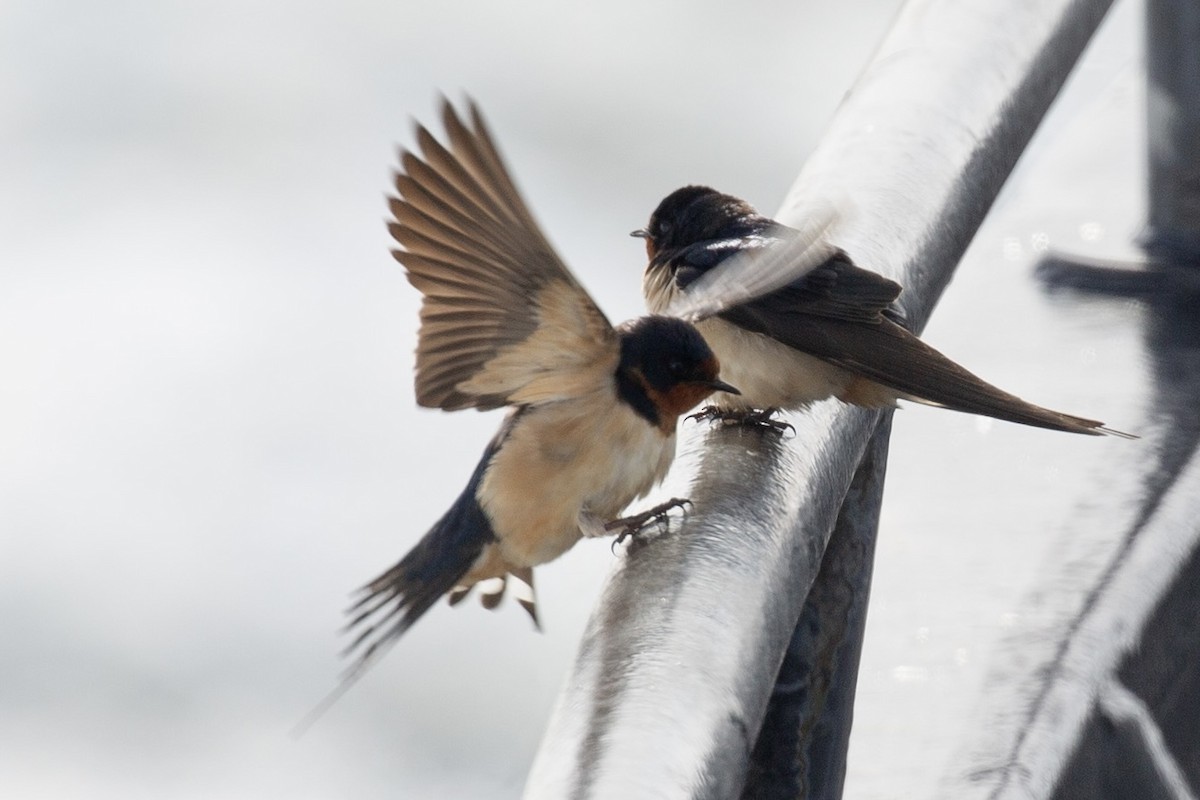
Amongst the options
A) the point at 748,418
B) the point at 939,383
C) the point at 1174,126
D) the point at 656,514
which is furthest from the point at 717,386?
the point at 656,514

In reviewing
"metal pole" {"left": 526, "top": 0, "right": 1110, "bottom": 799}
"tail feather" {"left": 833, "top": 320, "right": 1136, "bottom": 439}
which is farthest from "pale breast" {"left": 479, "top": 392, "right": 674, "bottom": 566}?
"metal pole" {"left": 526, "top": 0, "right": 1110, "bottom": 799}

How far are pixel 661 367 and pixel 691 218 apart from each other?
82 cm

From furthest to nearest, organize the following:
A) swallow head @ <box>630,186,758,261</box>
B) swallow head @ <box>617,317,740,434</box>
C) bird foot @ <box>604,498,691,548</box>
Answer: swallow head @ <box>630,186,758,261</box>, swallow head @ <box>617,317,740,434</box>, bird foot @ <box>604,498,691,548</box>

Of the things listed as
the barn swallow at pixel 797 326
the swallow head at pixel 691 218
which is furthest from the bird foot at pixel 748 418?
the swallow head at pixel 691 218

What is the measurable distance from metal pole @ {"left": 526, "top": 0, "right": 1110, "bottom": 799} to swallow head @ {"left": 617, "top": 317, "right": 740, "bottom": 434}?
0.34m

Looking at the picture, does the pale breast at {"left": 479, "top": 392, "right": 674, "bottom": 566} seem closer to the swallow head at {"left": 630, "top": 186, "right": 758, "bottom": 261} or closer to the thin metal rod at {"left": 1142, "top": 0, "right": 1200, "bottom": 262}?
the thin metal rod at {"left": 1142, "top": 0, "right": 1200, "bottom": 262}

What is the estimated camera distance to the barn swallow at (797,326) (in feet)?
5.12

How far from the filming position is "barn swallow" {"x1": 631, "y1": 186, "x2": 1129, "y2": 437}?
5.12 ft

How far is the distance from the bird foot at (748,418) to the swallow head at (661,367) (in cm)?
3

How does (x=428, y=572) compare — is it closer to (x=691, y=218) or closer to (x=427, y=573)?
(x=427, y=573)

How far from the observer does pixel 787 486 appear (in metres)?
1.03

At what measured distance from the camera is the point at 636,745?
0.71 metres

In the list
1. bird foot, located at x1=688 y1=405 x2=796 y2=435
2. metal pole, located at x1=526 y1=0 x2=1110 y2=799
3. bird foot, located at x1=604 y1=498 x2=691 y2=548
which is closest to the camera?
metal pole, located at x1=526 y1=0 x2=1110 y2=799

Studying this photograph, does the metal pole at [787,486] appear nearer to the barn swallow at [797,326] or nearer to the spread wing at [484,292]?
the barn swallow at [797,326]
